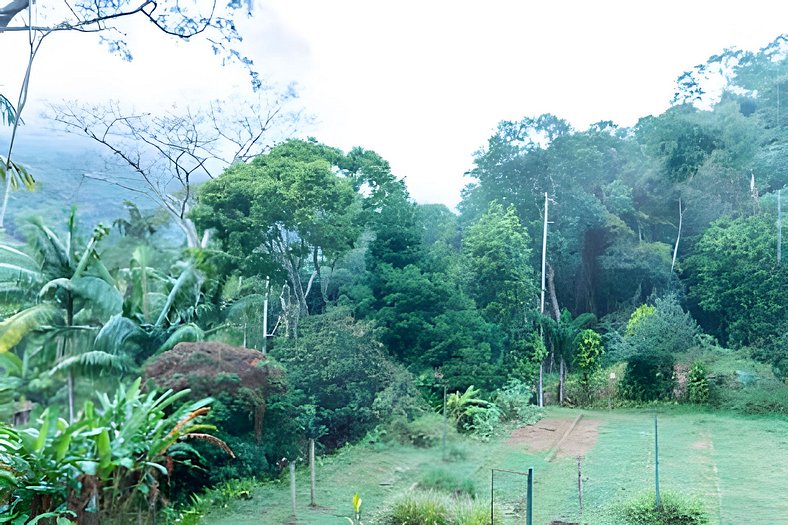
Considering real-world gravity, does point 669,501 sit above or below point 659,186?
below

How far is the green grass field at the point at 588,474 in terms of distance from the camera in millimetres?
4805

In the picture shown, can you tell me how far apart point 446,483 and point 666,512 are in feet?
4.77

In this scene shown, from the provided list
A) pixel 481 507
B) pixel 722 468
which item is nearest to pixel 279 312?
pixel 481 507

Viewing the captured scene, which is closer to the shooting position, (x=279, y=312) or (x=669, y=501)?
(x=669, y=501)

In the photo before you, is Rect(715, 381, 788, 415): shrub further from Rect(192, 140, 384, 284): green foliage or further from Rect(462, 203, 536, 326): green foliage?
Rect(192, 140, 384, 284): green foliage

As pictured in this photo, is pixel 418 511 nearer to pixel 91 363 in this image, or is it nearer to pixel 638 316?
pixel 91 363

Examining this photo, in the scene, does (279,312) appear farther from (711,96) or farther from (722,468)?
(711,96)

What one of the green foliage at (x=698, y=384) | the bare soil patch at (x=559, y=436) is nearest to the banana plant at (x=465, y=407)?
the bare soil patch at (x=559, y=436)

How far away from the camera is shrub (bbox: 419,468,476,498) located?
5.00m

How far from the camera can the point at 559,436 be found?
627cm

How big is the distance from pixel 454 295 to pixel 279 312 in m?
1.57

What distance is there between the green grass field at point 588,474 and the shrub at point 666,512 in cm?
10

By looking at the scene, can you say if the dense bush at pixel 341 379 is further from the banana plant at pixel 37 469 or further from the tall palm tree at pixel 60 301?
the banana plant at pixel 37 469

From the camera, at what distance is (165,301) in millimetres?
5352
